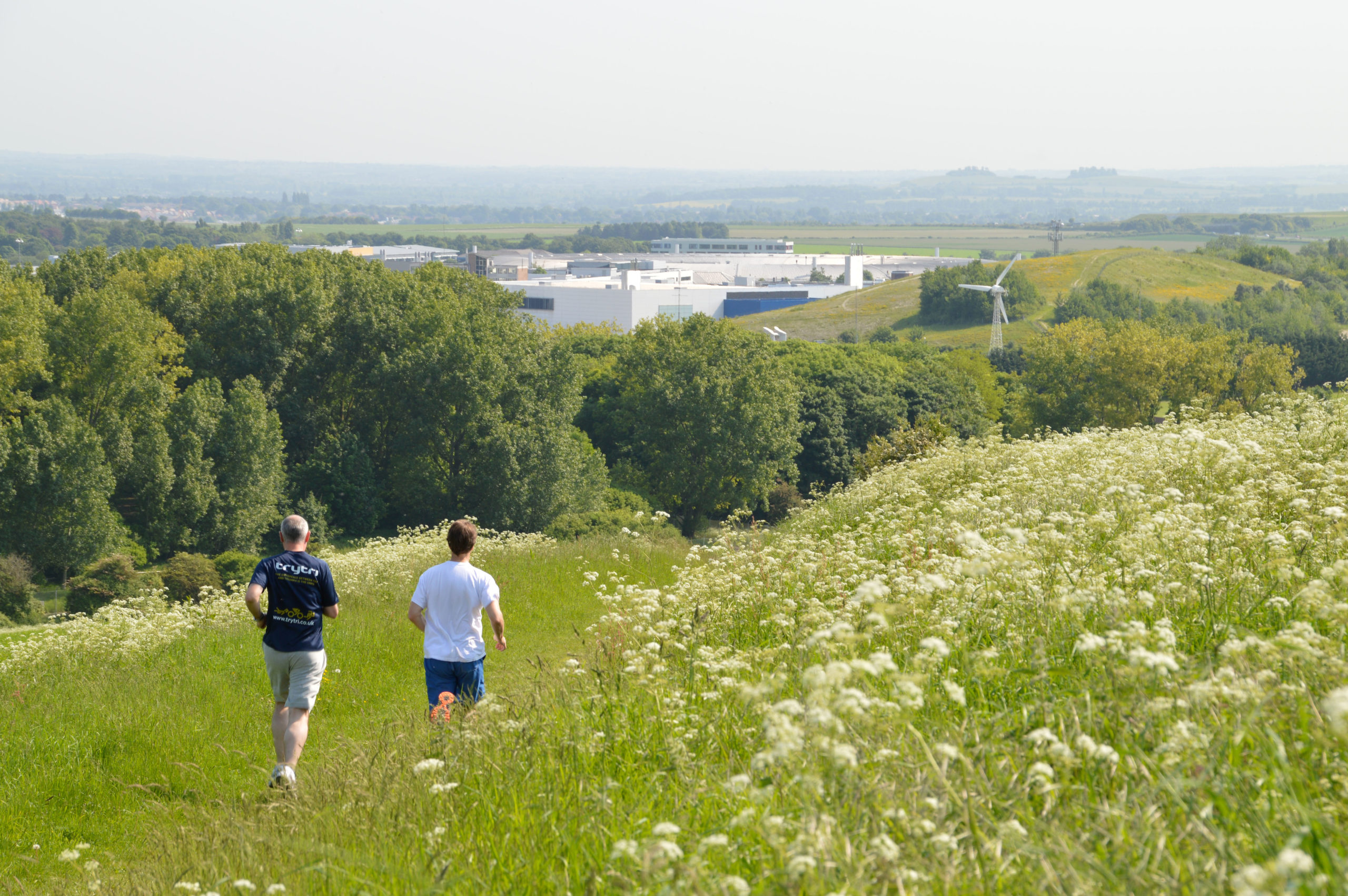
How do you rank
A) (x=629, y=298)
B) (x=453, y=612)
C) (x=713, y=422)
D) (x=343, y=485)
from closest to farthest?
(x=453, y=612) < (x=343, y=485) < (x=713, y=422) < (x=629, y=298)

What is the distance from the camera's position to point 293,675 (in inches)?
316

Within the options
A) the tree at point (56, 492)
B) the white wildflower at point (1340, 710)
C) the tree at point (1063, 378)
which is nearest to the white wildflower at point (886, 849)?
the white wildflower at point (1340, 710)

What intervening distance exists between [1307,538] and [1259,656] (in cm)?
246

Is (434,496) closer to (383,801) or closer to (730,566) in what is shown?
(730,566)

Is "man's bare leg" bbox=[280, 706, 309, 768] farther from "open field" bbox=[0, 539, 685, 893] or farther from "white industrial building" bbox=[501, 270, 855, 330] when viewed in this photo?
"white industrial building" bbox=[501, 270, 855, 330]

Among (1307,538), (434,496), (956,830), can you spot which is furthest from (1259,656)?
(434,496)

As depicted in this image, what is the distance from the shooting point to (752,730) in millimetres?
5199

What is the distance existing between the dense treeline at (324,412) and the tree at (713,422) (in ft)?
0.39

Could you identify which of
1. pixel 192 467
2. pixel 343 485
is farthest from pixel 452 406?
pixel 192 467

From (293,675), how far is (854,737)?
210 inches

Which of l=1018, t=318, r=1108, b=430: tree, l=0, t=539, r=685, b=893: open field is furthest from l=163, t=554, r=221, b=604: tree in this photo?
l=1018, t=318, r=1108, b=430: tree

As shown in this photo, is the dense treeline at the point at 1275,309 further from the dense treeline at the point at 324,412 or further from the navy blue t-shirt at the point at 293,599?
the navy blue t-shirt at the point at 293,599

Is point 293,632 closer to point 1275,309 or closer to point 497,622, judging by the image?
point 497,622

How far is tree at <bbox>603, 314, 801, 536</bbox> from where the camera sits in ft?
182
